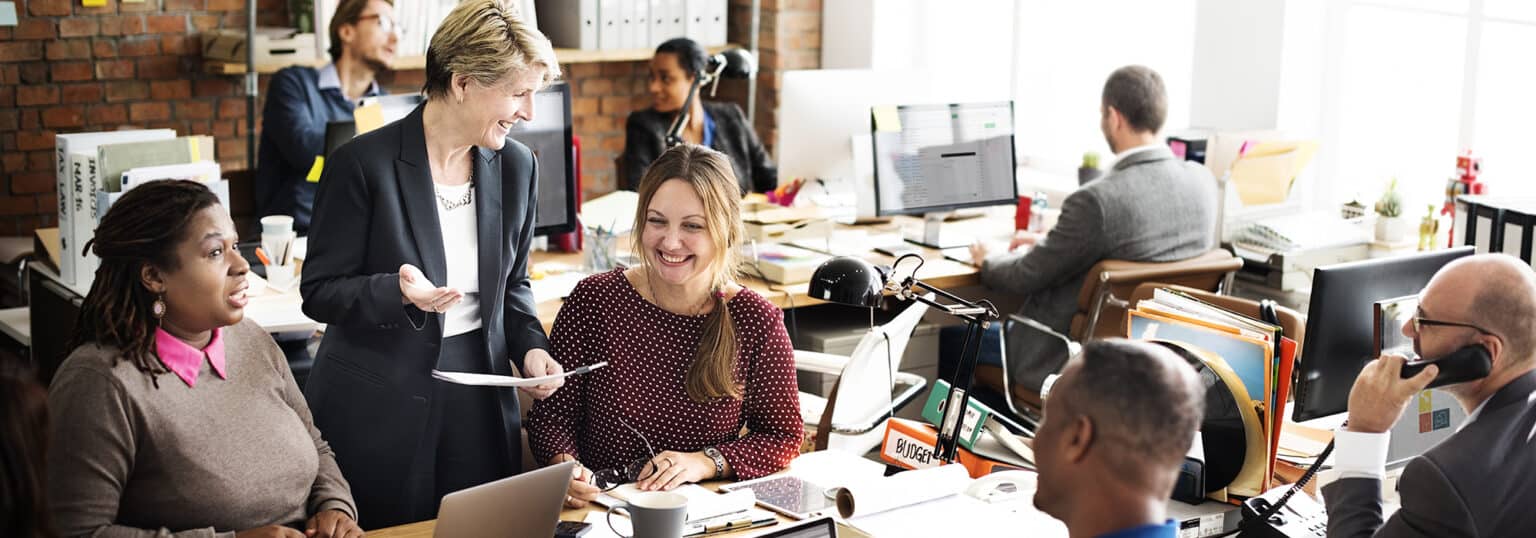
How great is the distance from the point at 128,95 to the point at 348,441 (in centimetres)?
351

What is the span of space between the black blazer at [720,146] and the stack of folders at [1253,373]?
94.8 inches

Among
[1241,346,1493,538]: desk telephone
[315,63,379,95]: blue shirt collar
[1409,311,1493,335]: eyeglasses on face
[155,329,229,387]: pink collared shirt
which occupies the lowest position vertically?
[1241,346,1493,538]: desk telephone

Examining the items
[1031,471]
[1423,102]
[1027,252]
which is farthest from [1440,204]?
[1031,471]

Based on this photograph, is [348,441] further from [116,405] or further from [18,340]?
[18,340]

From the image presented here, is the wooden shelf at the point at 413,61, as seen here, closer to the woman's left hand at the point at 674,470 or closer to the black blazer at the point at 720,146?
the black blazer at the point at 720,146

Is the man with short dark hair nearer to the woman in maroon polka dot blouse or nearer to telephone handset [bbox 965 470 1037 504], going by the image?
telephone handset [bbox 965 470 1037 504]

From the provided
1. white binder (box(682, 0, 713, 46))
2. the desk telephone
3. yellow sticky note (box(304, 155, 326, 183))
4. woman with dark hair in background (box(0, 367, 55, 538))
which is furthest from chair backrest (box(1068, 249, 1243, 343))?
woman with dark hair in background (box(0, 367, 55, 538))

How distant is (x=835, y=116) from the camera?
4.79 metres

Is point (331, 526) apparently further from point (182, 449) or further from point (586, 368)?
point (586, 368)

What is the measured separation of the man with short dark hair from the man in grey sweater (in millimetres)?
2396

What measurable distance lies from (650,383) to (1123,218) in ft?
6.07

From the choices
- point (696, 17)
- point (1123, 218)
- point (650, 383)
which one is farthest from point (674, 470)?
point (696, 17)

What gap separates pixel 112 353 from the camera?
80.8 inches

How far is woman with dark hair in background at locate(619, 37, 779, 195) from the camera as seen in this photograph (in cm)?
502
